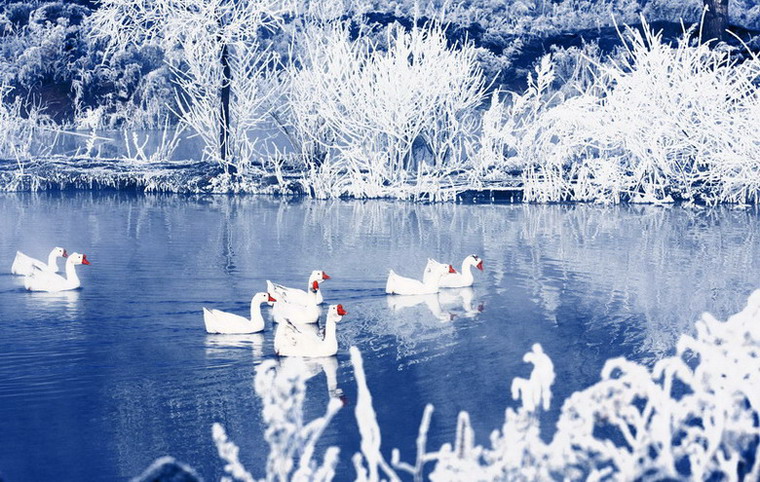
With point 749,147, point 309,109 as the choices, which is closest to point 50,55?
point 309,109

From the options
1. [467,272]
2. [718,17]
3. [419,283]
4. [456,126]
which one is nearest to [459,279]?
[467,272]

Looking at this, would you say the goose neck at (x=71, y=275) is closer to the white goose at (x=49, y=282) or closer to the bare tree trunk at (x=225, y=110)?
the white goose at (x=49, y=282)

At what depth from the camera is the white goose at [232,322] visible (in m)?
10.6

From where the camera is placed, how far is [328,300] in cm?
1260

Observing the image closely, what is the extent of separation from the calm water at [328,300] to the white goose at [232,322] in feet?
0.49

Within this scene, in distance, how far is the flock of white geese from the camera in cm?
993

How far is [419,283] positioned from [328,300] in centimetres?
109

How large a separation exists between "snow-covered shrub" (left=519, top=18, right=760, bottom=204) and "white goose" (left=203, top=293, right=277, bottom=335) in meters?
14.2

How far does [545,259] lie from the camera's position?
1595cm

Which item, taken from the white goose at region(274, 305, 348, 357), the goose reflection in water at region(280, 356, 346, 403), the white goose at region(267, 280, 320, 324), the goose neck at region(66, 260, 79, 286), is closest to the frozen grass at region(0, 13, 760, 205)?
the goose neck at region(66, 260, 79, 286)

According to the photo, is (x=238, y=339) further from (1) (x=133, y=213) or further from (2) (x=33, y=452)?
(1) (x=133, y=213)

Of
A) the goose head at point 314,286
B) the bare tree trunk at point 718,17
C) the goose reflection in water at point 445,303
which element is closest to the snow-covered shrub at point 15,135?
the goose reflection in water at point 445,303

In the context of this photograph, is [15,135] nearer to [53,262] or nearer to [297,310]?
[53,262]

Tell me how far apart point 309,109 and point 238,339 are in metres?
16.7
